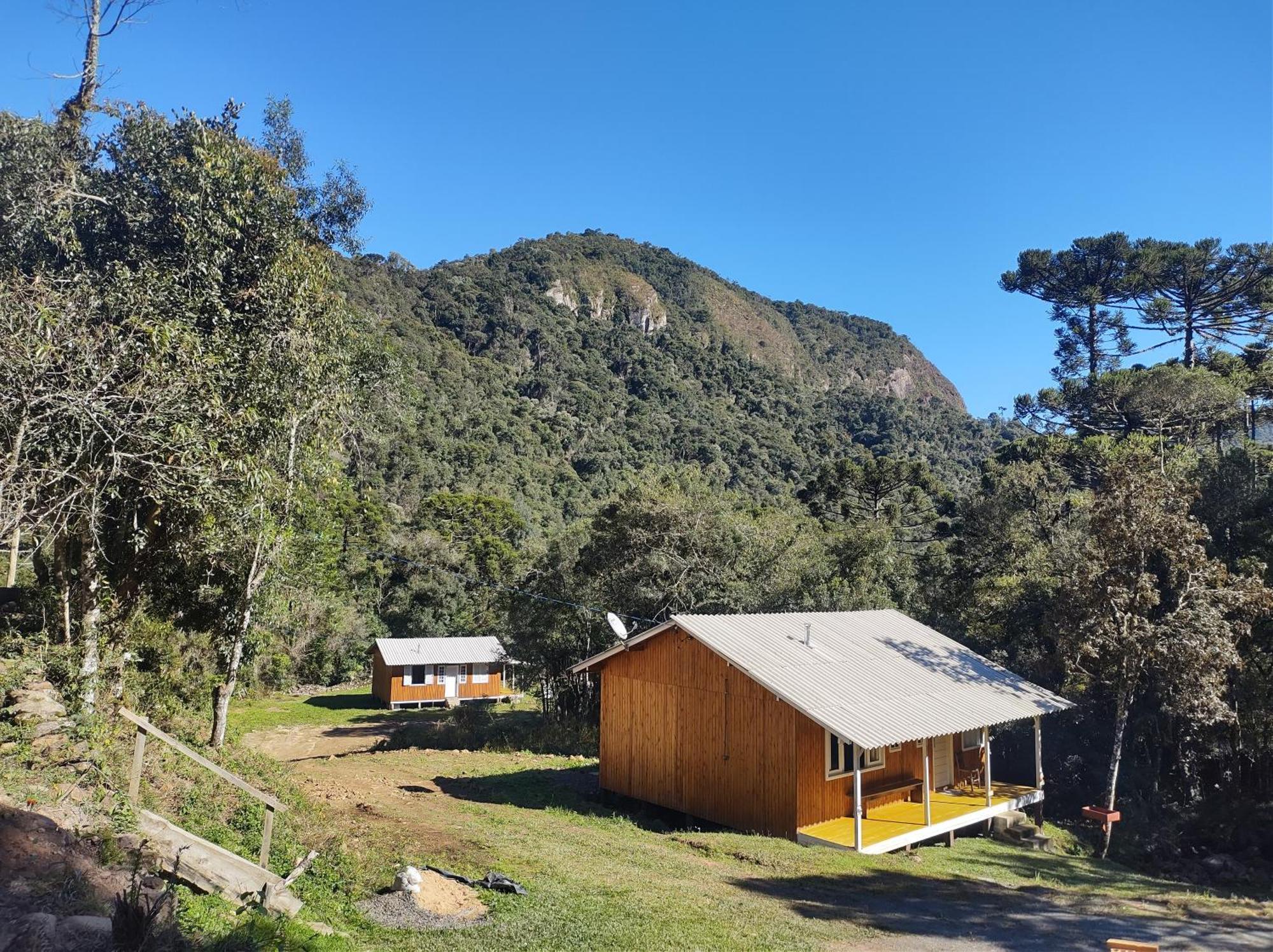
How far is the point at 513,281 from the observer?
5226 inches

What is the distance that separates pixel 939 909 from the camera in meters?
10.2

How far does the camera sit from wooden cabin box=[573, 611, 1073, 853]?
45.5 feet

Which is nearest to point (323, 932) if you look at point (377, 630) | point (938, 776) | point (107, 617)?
point (107, 617)

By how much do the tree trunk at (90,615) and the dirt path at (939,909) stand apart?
401 cm

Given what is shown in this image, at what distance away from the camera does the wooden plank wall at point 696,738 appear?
14086 mm

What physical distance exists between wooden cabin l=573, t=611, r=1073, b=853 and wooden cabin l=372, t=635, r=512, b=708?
2364cm

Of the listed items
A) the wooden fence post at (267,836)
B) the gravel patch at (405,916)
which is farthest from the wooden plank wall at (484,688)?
the wooden fence post at (267,836)

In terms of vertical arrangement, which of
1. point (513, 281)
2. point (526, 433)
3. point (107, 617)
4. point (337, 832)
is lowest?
point (337, 832)

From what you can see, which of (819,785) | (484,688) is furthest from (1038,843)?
(484,688)

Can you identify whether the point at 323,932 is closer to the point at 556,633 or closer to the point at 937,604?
the point at 556,633

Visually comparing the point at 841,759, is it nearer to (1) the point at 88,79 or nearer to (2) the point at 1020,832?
(2) the point at 1020,832

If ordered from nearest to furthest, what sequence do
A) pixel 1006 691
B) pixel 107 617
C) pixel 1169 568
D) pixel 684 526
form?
pixel 107 617
pixel 1006 691
pixel 1169 568
pixel 684 526

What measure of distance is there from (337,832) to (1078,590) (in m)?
16.1

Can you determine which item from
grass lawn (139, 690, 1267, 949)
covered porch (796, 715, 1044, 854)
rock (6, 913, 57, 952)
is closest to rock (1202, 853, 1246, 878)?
grass lawn (139, 690, 1267, 949)
